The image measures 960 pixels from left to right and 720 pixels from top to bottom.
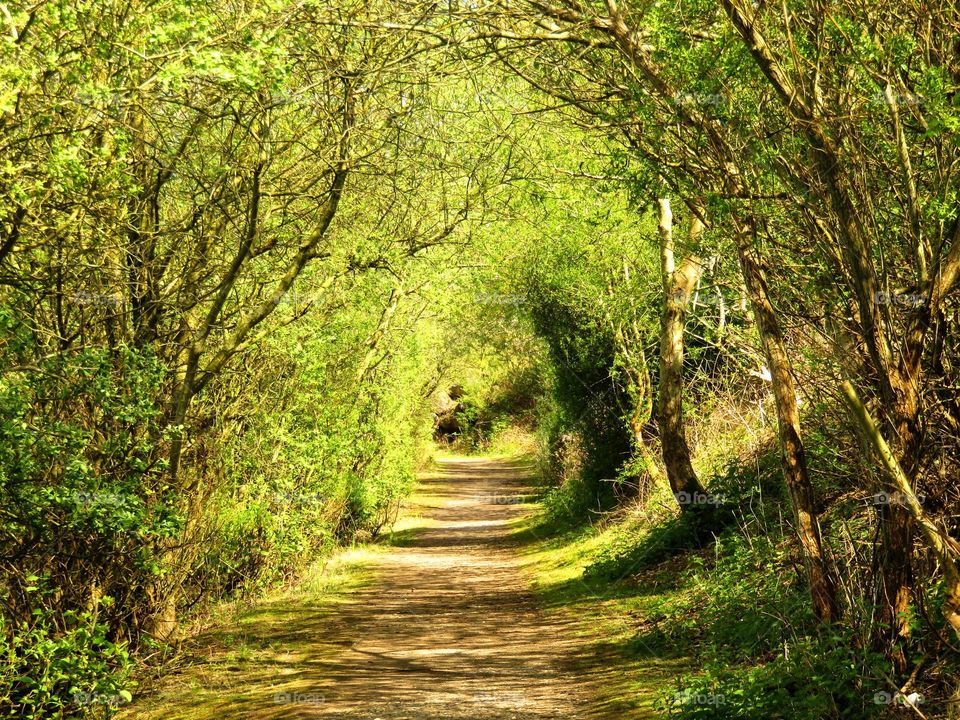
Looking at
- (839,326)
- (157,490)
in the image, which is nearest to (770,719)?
(839,326)

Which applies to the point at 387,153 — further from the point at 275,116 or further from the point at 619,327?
the point at 619,327

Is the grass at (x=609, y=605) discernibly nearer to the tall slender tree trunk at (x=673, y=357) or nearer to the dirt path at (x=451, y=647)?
the dirt path at (x=451, y=647)

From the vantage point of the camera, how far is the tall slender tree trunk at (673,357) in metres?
16.0

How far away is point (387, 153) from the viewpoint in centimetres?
1525

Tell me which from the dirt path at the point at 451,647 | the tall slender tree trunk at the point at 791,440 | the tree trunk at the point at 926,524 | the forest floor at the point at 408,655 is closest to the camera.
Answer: the tree trunk at the point at 926,524

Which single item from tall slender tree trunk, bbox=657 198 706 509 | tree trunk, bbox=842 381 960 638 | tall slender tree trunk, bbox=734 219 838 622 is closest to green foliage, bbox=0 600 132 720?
tall slender tree trunk, bbox=734 219 838 622

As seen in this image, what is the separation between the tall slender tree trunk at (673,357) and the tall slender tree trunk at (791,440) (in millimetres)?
7243

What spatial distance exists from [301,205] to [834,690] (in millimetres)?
10051

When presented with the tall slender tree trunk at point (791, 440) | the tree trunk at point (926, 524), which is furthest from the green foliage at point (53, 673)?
the tree trunk at point (926, 524)

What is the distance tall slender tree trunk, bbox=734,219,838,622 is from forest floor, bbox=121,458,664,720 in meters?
2.24

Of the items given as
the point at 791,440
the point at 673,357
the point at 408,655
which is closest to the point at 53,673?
the point at 408,655

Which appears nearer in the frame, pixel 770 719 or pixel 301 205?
pixel 770 719

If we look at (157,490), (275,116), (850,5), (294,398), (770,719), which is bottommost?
(770,719)

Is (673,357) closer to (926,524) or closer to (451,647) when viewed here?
(451,647)
